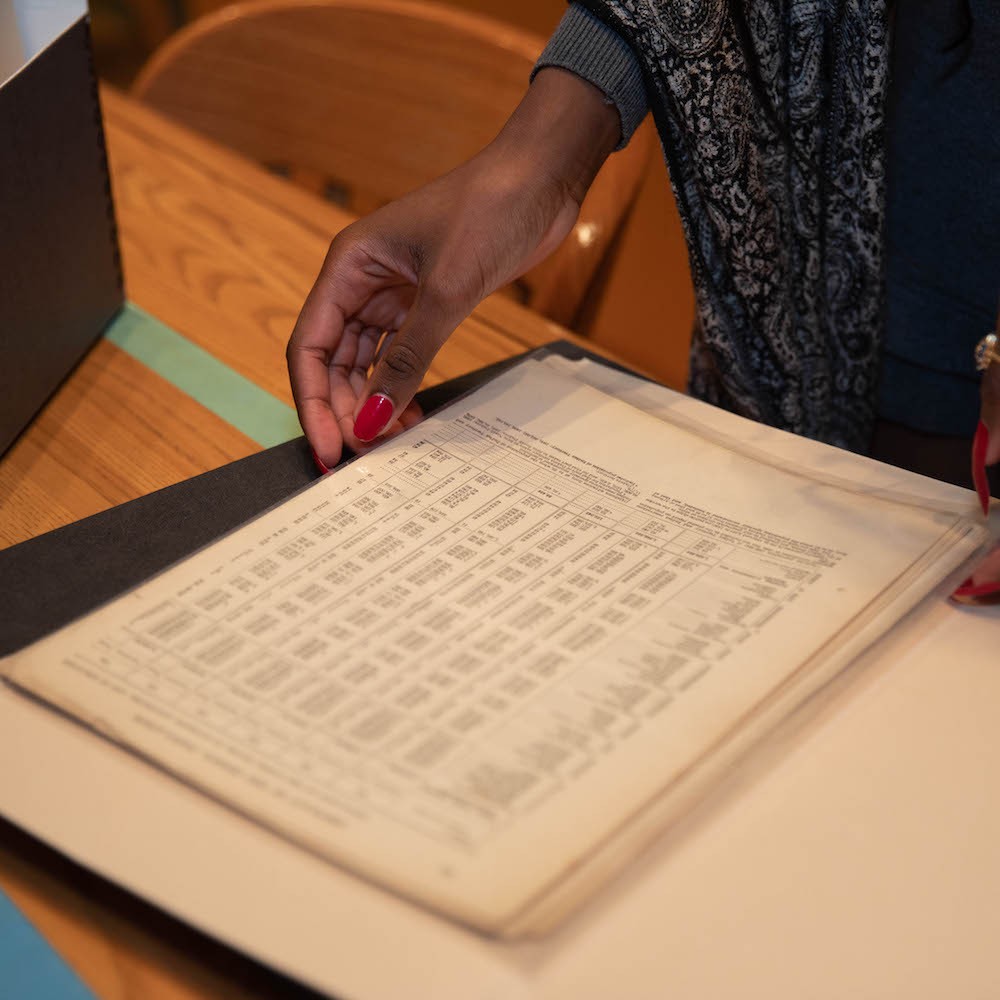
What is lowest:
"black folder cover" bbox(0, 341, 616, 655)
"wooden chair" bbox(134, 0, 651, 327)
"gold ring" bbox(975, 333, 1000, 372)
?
"black folder cover" bbox(0, 341, 616, 655)

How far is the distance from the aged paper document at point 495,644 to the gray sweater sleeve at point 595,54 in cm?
22

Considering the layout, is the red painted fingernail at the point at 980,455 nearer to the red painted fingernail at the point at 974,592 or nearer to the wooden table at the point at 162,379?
the red painted fingernail at the point at 974,592

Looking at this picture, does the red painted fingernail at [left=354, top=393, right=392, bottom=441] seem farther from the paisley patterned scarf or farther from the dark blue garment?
the dark blue garment

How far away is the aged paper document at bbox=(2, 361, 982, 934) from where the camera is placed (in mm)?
333

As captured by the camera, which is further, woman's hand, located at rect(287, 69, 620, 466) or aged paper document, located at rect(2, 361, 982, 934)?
woman's hand, located at rect(287, 69, 620, 466)

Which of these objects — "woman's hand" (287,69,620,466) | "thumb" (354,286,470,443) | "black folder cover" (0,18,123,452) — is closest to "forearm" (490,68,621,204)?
"woman's hand" (287,69,620,466)

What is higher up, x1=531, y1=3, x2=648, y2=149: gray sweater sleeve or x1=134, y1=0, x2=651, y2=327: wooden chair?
x1=134, y1=0, x2=651, y2=327: wooden chair

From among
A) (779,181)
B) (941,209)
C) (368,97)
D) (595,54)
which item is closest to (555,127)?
(595,54)

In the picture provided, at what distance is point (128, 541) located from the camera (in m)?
0.48

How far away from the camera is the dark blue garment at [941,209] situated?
630 millimetres

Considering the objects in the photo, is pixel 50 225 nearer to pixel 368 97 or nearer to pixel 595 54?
pixel 595 54

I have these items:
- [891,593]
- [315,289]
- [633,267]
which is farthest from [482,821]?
[633,267]

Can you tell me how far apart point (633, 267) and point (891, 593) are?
0.84 m

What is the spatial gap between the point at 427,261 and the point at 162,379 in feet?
0.66
